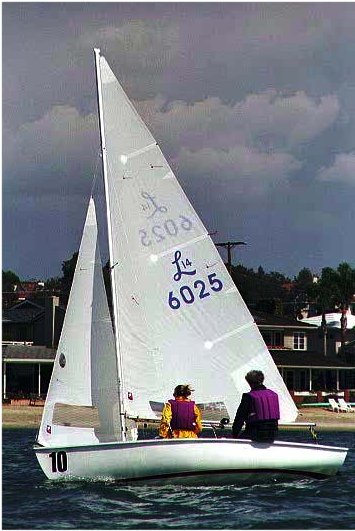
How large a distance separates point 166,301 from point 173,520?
3946 millimetres

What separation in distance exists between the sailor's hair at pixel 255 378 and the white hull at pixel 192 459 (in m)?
0.84

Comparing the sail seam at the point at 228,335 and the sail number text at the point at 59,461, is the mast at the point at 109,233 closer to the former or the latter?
the sail number text at the point at 59,461

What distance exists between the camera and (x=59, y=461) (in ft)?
51.9

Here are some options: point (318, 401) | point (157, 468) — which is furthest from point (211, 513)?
point (318, 401)

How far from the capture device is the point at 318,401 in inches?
1865

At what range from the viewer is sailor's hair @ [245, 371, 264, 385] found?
1555cm

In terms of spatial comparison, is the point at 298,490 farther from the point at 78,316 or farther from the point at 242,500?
the point at 78,316

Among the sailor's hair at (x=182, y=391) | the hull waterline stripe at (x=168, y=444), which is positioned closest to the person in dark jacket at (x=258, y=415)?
the hull waterline stripe at (x=168, y=444)

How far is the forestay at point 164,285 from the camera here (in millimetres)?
16406

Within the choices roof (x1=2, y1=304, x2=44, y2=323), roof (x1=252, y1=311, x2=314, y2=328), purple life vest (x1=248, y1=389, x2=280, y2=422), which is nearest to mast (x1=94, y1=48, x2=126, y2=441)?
purple life vest (x1=248, y1=389, x2=280, y2=422)

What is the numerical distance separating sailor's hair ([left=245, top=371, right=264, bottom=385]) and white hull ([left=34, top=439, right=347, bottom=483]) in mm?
835

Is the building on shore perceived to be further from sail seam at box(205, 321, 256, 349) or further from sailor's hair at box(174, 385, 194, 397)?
sailor's hair at box(174, 385, 194, 397)

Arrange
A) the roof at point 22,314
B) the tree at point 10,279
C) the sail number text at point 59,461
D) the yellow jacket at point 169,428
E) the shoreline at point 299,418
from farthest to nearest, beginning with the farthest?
1. the tree at point 10,279
2. the roof at point 22,314
3. the shoreline at point 299,418
4. the sail number text at point 59,461
5. the yellow jacket at point 169,428

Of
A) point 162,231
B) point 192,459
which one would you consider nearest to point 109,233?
point 162,231
